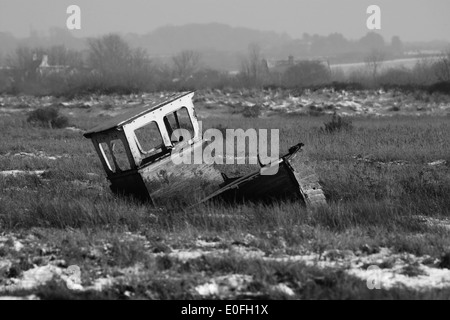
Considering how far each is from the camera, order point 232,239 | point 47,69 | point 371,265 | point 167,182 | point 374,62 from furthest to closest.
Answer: point 374,62, point 47,69, point 167,182, point 232,239, point 371,265

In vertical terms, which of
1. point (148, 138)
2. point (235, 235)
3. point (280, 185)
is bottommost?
point (148, 138)

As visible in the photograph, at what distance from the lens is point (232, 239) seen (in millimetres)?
8234

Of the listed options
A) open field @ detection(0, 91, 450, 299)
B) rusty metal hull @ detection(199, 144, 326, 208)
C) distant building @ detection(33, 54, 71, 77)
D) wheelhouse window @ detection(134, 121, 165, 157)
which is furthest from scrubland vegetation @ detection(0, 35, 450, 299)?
distant building @ detection(33, 54, 71, 77)

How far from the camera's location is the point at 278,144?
1938 cm

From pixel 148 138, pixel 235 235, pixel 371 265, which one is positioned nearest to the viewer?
pixel 371 265

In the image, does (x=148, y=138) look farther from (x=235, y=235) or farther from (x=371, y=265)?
(x=371, y=265)

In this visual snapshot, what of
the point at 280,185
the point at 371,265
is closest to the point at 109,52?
the point at 280,185

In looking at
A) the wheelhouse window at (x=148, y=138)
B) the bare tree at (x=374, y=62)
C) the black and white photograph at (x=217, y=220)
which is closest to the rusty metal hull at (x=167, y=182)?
the black and white photograph at (x=217, y=220)

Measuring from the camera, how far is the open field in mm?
6520

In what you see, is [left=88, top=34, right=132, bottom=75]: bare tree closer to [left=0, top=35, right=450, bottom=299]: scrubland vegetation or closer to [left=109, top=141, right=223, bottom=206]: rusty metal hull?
[left=0, top=35, right=450, bottom=299]: scrubland vegetation

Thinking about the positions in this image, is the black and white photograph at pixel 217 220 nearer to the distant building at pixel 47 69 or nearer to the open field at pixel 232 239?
the open field at pixel 232 239

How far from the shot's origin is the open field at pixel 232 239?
6520 millimetres

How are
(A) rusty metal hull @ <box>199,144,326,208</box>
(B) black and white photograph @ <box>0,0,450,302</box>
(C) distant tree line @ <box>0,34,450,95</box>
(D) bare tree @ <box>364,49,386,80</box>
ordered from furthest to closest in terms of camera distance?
1. (D) bare tree @ <box>364,49,386,80</box>
2. (C) distant tree line @ <box>0,34,450,95</box>
3. (A) rusty metal hull @ <box>199,144,326,208</box>
4. (B) black and white photograph @ <box>0,0,450,302</box>

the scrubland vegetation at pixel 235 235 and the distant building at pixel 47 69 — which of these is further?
the distant building at pixel 47 69
